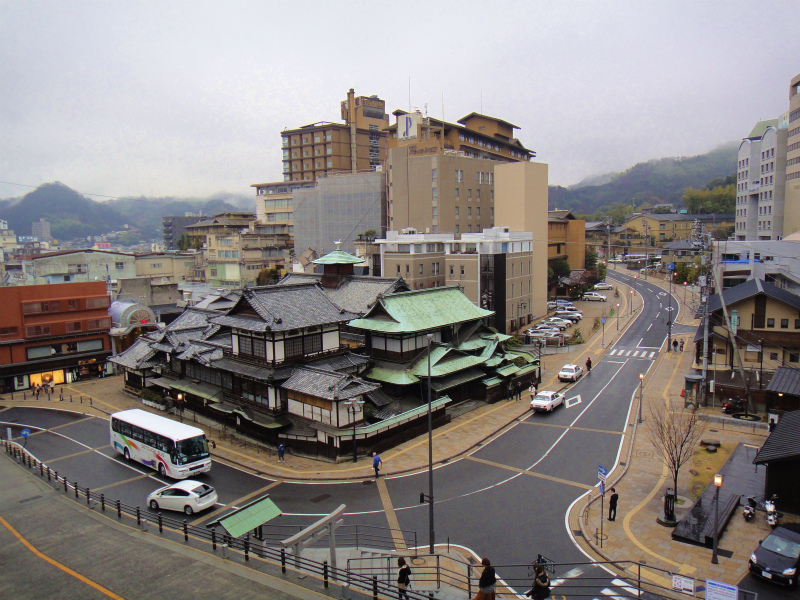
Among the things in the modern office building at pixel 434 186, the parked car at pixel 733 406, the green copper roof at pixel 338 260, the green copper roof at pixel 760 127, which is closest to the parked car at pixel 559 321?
the modern office building at pixel 434 186

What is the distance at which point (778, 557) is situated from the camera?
1856cm

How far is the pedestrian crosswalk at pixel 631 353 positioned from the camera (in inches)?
2253

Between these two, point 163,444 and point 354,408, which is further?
point 354,408

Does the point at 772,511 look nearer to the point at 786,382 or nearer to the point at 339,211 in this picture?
the point at 786,382

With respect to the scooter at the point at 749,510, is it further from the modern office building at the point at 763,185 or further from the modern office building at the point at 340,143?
Answer: the modern office building at the point at 340,143

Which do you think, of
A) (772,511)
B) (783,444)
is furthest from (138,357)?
(783,444)

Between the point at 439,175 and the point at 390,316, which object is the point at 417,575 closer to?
the point at 390,316

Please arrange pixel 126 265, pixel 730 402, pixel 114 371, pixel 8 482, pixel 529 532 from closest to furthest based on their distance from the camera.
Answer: pixel 529 532, pixel 8 482, pixel 730 402, pixel 114 371, pixel 126 265

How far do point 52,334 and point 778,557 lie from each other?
6262cm

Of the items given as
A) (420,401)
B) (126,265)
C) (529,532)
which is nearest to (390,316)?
(420,401)

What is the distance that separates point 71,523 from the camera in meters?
23.4

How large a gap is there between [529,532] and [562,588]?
175 inches

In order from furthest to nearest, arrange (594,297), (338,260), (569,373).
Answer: (594,297), (338,260), (569,373)

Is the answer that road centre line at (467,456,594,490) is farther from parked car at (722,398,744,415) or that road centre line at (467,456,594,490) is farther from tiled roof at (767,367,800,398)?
parked car at (722,398,744,415)
